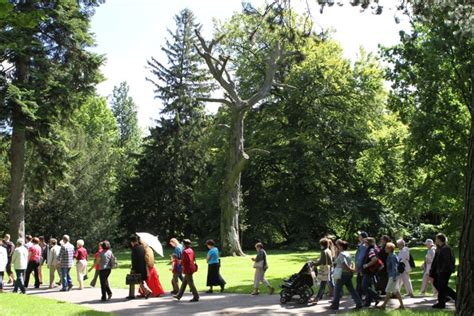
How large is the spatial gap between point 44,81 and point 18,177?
5.03 m

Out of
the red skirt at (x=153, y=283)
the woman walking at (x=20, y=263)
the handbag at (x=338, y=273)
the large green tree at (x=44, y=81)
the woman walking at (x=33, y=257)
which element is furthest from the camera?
the large green tree at (x=44, y=81)

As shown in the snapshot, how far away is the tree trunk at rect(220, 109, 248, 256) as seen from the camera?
107ft

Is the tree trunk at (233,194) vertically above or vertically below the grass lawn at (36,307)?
above

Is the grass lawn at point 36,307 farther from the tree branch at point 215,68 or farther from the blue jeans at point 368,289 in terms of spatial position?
the tree branch at point 215,68

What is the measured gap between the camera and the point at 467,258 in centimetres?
726

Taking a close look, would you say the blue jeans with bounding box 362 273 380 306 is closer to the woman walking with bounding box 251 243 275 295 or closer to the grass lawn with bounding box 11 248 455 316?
the grass lawn with bounding box 11 248 455 316

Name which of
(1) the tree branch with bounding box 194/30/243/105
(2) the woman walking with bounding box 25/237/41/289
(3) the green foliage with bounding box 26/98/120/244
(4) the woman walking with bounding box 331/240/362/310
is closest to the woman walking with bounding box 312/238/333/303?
(4) the woman walking with bounding box 331/240/362/310

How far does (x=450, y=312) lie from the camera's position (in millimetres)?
12070

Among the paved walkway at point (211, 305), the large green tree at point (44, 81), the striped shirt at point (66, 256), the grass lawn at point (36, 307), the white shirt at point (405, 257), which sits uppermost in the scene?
the large green tree at point (44, 81)

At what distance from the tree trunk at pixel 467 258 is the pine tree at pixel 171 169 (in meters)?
41.4

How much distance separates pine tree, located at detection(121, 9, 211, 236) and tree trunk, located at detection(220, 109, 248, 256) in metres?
15.2

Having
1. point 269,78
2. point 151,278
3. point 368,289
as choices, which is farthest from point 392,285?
point 269,78

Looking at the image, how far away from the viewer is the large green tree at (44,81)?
26.1m

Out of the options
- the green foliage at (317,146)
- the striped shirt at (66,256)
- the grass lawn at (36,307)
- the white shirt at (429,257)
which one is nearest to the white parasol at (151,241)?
the striped shirt at (66,256)
